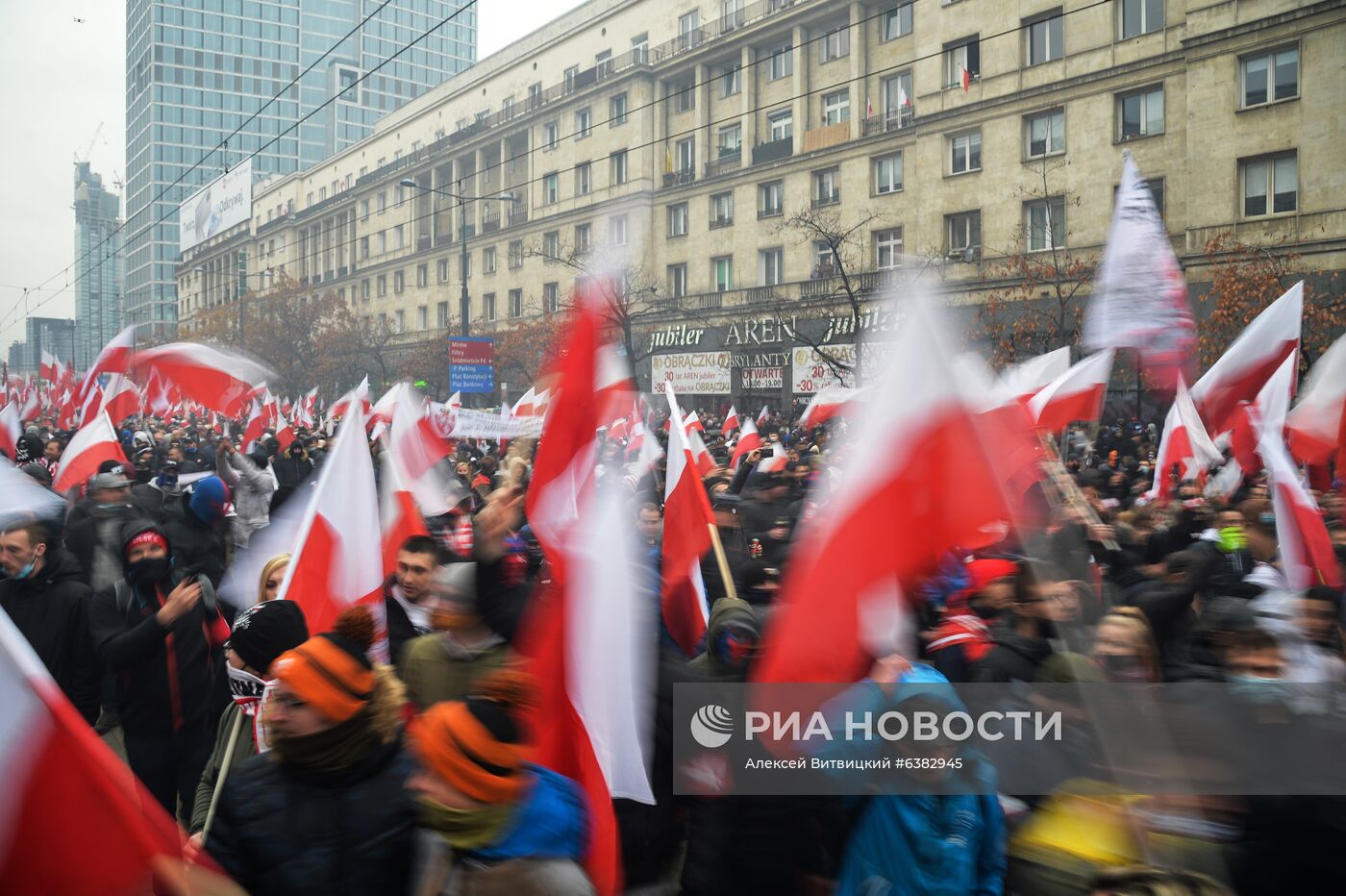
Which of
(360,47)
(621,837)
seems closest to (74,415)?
(621,837)

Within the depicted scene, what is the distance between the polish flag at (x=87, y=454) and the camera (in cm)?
893

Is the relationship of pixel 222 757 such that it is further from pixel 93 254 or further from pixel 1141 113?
pixel 93 254

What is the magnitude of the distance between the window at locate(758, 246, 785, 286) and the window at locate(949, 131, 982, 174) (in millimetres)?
7532

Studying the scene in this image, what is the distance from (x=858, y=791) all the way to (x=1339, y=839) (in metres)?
1.08

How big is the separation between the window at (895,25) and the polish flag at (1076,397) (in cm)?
2759

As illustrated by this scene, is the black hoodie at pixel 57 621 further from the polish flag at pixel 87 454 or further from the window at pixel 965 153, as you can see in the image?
the window at pixel 965 153

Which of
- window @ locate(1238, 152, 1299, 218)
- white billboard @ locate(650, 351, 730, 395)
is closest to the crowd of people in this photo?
window @ locate(1238, 152, 1299, 218)

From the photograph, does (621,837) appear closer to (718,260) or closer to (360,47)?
(718,260)

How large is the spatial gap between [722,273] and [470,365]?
14.4m

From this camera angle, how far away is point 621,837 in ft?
11.3

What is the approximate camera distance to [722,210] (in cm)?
3828

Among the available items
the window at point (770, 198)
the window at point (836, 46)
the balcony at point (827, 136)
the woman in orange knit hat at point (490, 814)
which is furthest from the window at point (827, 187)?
the woman in orange knit hat at point (490, 814)

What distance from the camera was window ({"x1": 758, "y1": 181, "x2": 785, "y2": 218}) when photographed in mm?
36188

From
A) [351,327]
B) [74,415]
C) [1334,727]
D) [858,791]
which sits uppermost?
[351,327]
